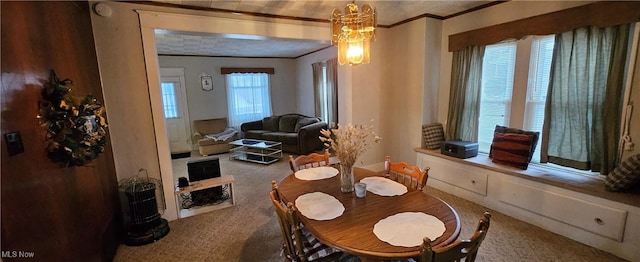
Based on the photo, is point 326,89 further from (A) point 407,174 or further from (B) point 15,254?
(B) point 15,254

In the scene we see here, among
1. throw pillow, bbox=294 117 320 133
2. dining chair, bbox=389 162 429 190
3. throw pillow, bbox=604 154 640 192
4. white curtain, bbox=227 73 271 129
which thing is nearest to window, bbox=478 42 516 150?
throw pillow, bbox=604 154 640 192

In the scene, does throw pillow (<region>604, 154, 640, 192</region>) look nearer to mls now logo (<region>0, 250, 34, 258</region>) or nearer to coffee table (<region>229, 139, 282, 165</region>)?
mls now logo (<region>0, 250, 34, 258</region>)

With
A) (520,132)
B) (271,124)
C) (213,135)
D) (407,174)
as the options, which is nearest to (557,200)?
(520,132)

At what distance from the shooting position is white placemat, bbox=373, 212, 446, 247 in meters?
1.31

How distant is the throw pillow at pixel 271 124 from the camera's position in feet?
21.4

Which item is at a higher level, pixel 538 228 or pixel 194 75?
pixel 194 75

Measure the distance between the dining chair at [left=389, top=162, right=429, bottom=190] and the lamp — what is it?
37.0 inches

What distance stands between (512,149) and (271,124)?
4954mm

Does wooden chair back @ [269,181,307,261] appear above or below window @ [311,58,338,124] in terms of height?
below

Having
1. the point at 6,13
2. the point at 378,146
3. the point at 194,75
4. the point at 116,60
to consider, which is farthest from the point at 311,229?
the point at 194,75

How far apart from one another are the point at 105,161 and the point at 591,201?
415cm

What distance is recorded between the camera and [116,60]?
2.53 meters

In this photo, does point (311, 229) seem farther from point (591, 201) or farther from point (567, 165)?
point (567, 165)

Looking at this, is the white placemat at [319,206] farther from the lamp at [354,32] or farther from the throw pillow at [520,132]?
the throw pillow at [520,132]
